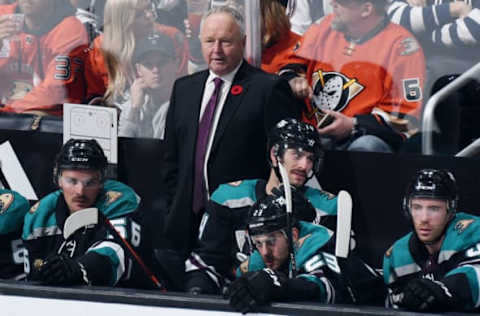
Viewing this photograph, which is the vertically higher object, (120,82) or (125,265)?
(120,82)

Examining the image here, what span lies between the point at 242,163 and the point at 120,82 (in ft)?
2.45

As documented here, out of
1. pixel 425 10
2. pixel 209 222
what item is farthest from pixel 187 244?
pixel 425 10

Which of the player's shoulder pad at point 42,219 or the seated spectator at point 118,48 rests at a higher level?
the seated spectator at point 118,48

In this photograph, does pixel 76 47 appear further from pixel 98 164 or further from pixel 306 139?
pixel 306 139

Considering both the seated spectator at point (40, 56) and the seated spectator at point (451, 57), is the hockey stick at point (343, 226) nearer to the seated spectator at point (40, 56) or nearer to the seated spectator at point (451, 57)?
the seated spectator at point (451, 57)

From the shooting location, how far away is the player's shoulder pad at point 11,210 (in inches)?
187

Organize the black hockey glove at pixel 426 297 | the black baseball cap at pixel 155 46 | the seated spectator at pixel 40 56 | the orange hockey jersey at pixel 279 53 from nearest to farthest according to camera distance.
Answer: the black hockey glove at pixel 426 297 < the orange hockey jersey at pixel 279 53 < the black baseball cap at pixel 155 46 < the seated spectator at pixel 40 56

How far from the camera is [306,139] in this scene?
430cm

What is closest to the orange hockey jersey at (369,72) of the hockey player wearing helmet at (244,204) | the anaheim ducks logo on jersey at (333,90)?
the anaheim ducks logo on jersey at (333,90)

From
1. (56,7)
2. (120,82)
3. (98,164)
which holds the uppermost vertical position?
(56,7)

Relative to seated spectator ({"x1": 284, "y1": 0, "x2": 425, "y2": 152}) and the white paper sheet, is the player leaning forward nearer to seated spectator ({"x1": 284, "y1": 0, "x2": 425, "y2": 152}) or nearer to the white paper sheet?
the white paper sheet

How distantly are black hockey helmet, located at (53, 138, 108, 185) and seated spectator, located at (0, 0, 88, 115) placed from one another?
50 cm

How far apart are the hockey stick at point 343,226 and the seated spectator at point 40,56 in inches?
63.0

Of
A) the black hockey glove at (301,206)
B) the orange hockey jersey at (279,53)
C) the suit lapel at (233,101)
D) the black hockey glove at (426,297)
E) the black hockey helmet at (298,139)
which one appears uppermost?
the orange hockey jersey at (279,53)
